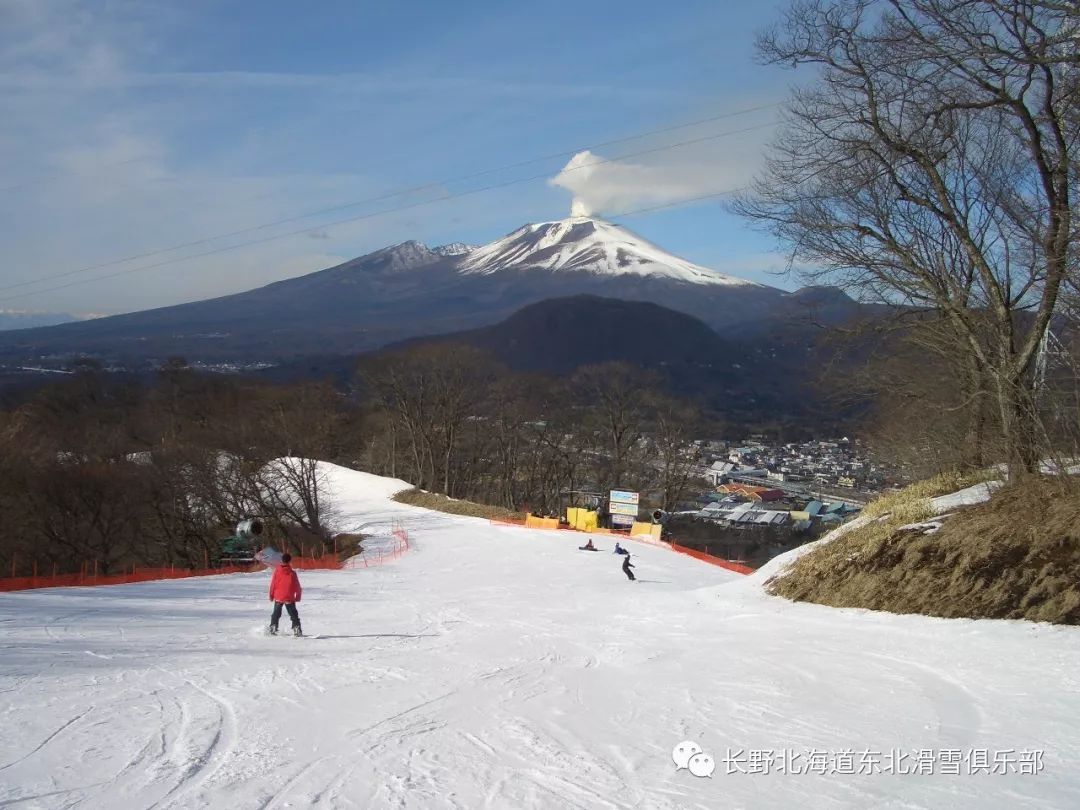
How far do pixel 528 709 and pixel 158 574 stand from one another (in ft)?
71.8

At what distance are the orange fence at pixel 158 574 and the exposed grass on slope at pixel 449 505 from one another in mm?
5701

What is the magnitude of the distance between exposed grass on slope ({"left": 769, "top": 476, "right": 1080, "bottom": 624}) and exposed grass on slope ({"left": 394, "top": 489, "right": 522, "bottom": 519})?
31729mm

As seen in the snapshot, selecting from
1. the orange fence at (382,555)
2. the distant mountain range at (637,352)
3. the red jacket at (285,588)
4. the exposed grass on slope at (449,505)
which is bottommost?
the orange fence at (382,555)

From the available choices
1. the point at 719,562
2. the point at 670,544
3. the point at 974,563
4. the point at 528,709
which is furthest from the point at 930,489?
the point at 670,544

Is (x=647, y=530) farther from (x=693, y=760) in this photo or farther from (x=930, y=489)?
(x=693, y=760)

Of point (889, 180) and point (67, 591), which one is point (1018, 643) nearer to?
point (889, 180)

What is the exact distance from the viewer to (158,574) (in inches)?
1060

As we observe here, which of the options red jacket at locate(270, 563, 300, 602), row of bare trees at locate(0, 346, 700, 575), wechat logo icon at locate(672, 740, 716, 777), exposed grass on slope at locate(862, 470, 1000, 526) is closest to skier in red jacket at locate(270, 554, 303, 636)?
red jacket at locate(270, 563, 300, 602)

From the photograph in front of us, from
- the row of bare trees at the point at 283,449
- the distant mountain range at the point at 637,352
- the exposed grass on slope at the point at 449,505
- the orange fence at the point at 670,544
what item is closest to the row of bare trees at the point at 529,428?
the row of bare trees at the point at 283,449

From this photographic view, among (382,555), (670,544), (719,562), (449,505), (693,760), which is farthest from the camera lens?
(449,505)

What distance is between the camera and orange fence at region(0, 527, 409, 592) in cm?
2183

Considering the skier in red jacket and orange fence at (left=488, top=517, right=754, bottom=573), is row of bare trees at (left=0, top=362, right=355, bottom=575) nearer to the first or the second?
orange fence at (left=488, top=517, right=754, bottom=573)

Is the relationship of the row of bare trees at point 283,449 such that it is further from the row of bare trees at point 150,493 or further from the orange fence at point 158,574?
the orange fence at point 158,574

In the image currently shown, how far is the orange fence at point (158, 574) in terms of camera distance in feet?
71.6
